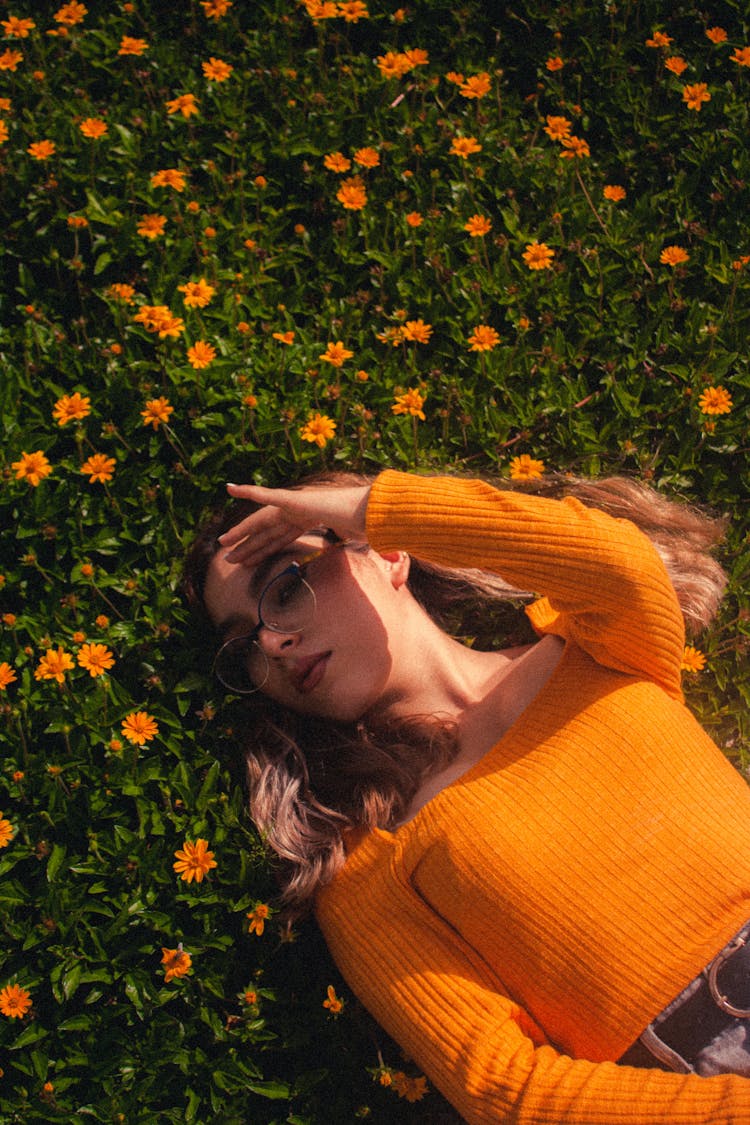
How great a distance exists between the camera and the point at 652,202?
154 inches

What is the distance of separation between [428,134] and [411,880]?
2.74 metres

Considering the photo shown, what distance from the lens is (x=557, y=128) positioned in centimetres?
399

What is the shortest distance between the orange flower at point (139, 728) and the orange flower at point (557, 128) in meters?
2.58

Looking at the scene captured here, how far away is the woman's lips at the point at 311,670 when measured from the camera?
9.19 ft

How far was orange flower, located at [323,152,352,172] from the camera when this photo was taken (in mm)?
3875

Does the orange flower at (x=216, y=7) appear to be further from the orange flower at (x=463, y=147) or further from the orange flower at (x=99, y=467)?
the orange flower at (x=99, y=467)

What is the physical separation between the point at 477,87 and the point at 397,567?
2090 mm

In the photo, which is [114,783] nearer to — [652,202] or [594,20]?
[652,202]

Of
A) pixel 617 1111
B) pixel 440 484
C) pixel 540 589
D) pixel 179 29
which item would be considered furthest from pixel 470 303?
pixel 617 1111

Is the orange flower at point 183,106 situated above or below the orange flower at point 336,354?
above

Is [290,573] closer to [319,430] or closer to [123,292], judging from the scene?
[319,430]

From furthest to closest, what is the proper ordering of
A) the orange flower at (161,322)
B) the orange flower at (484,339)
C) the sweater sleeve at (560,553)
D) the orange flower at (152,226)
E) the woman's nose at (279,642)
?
the orange flower at (152,226)
the orange flower at (484,339)
the orange flower at (161,322)
the woman's nose at (279,642)
the sweater sleeve at (560,553)

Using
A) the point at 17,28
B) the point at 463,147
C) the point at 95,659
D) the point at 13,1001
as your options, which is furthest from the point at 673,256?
the point at 13,1001

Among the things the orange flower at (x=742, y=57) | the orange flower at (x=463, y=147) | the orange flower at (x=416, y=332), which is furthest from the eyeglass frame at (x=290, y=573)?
the orange flower at (x=742, y=57)
